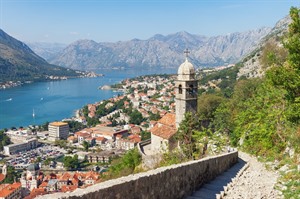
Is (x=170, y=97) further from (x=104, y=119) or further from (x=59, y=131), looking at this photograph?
(x=59, y=131)

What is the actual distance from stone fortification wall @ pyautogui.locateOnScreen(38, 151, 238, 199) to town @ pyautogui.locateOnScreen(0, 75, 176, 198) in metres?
26.6

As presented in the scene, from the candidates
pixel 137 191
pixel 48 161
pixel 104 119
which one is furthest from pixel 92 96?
pixel 137 191

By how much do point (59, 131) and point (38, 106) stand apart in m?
31.9

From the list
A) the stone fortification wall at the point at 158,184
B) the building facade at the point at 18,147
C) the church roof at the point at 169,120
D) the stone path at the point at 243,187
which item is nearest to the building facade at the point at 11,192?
the church roof at the point at 169,120

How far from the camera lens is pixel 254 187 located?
18.6 ft

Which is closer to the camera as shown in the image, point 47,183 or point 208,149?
point 208,149

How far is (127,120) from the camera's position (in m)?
79.6

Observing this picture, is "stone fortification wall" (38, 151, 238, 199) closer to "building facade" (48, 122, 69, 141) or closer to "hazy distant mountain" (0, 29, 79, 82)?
"building facade" (48, 122, 69, 141)

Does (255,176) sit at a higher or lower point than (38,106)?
higher

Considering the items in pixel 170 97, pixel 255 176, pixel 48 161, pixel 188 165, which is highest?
pixel 188 165

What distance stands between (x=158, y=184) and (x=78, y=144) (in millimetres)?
63123

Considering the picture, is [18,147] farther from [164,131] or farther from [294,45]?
[294,45]

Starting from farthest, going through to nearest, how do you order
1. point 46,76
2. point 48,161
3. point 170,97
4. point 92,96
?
point 46,76
point 92,96
point 170,97
point 48,161

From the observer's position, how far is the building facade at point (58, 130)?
66.9 metres
